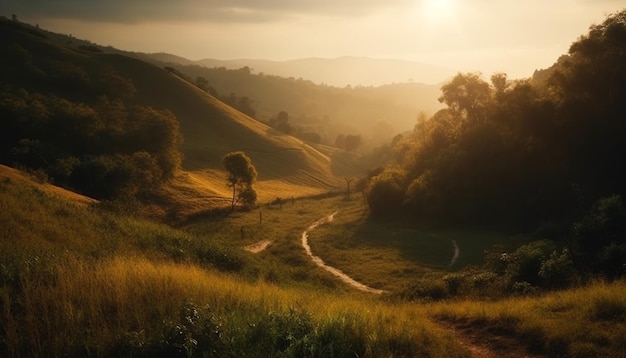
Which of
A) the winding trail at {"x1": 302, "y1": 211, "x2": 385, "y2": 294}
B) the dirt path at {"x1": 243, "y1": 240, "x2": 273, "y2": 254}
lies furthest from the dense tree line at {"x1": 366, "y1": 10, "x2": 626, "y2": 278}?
the dirt path at {"x1": 243, "y1": 240, "x2": 273, "y2": 254}

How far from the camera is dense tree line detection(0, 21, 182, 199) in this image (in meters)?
55.4

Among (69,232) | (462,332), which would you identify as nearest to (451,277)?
(462,332)

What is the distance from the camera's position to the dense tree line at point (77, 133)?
2183 inches

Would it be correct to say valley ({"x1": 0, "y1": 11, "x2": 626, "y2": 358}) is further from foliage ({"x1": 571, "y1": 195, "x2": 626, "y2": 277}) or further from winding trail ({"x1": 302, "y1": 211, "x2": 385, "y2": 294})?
winding trail ({"x1": 302, "y1": 211, "x2": 385, "y2": 294})

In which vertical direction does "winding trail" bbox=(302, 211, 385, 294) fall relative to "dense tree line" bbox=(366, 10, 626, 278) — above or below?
below

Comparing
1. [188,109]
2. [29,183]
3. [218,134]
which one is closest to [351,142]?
[218,134]

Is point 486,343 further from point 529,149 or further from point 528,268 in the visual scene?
point 529,149

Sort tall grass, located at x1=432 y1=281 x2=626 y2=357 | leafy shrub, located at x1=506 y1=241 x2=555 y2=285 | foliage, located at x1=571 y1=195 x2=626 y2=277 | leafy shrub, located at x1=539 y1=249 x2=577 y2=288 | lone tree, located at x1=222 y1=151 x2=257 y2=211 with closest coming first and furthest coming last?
1. tall grass, located at x1=432 y1=281 x2=626 y2=357
2. leafy shrub, located at x1=539 y1=249 x2=577 y2=288
3. leafy shrub, located at x1=506 y1=241 x2=555 y2=285
4. foliage, located at x1=571 y1=195 x2=626 y2=277
5. lone tree, located at x1=222 y1=151 x2=257 y2=211

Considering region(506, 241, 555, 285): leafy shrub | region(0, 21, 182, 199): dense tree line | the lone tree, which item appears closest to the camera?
region(506, 241, 555, 285): leafy shrub

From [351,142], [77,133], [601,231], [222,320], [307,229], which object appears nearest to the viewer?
[222,320]

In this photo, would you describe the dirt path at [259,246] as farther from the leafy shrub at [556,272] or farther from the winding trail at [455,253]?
the leafy shrub at [556,272]

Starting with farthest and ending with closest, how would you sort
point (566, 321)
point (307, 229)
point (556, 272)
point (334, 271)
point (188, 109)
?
point (188, 109)
point (307, 229)
point (334, 271)
point (556, 272)
point (566, 321)

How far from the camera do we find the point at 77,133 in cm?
6688

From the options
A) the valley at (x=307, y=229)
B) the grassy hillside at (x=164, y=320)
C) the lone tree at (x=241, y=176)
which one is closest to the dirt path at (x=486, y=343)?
the valley at (x=307, y=229)
